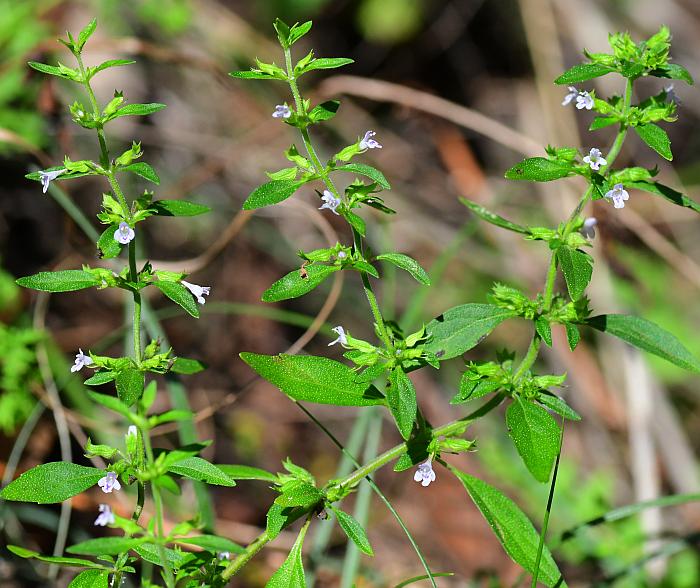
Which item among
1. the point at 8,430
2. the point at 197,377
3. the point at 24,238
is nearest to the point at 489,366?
the point at 8,430

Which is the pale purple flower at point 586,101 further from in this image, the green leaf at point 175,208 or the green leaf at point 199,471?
the green leaf at point 199,471

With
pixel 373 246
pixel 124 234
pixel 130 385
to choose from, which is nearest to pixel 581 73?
pixel 124 234

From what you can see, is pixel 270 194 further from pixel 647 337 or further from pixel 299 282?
pixel 647 337

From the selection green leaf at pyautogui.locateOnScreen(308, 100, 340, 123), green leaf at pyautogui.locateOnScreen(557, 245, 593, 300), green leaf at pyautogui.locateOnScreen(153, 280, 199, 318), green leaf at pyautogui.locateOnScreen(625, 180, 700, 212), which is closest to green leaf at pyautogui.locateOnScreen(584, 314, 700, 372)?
green leaf at pyautogui.locateOnScreen(557, 245, 593, 300)

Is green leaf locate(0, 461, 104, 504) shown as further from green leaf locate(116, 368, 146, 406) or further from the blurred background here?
the blurred background

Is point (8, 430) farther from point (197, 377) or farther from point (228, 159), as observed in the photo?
point (228, 159)

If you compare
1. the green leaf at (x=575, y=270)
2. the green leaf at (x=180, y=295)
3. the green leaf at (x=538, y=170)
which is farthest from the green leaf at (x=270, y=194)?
the green leaf at (x=575, y=270)
